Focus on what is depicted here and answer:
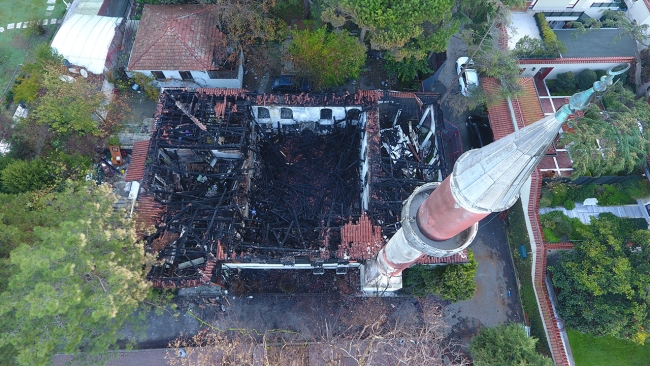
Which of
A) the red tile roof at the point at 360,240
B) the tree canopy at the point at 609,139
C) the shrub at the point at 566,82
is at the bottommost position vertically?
the red tile roof at the point at 360,240

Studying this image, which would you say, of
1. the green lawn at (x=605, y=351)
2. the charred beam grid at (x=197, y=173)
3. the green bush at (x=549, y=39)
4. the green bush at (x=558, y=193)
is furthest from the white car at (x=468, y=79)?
the green lawn at (x=605, y=351)

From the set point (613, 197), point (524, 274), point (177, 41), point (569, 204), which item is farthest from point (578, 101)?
point (177, 41)

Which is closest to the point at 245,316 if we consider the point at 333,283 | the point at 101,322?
the point at 333,283

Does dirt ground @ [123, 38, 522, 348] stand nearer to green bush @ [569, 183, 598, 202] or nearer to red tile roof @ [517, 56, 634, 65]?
green bush @ [569, 183, 598, 202]

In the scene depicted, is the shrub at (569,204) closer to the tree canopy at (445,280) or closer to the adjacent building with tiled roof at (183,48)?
the tree canopy at (445,280)

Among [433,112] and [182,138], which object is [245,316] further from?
[433,112]
